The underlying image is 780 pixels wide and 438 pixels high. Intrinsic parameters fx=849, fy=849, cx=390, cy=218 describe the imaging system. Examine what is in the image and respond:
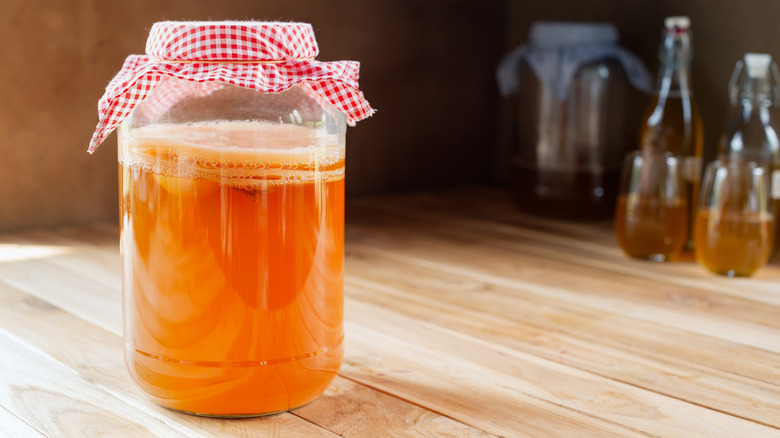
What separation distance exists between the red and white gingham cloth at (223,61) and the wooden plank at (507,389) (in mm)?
243

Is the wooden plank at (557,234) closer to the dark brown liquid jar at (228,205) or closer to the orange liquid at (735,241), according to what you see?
the orange liquid at (735,241)

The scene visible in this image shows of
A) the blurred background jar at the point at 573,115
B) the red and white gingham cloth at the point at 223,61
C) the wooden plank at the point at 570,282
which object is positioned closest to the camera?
the red and white gingham cloth at the point at 223,61

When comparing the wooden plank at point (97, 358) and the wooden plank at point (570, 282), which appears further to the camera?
the wooden plank at point (570, 282)

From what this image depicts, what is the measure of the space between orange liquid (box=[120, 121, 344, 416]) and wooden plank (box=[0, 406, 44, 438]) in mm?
75

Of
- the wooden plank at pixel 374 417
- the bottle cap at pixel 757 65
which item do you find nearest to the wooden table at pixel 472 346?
the wooden plank at pixel 374 417

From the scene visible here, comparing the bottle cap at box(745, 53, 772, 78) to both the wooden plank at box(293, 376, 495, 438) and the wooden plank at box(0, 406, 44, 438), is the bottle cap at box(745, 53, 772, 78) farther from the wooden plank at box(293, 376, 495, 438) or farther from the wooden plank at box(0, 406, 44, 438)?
the wooden plank at box(0, 406, 44, 438)

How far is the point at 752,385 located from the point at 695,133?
51 centimetres

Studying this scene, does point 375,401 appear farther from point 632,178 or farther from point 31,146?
point 31,146

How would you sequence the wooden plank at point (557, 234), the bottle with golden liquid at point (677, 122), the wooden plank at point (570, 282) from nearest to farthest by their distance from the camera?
the wooden plank at point (570, 282)
the wooden plank at point (557, 234)
the bottle with golden liquid at point (677, 122)

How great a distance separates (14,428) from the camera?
1.80 ft

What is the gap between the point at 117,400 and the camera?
600 mm

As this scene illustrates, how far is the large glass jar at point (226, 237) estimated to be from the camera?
536 millimetres

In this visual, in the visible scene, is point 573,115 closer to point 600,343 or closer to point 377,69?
point 377,69

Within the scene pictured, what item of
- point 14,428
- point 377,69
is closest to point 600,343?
point 14,428
